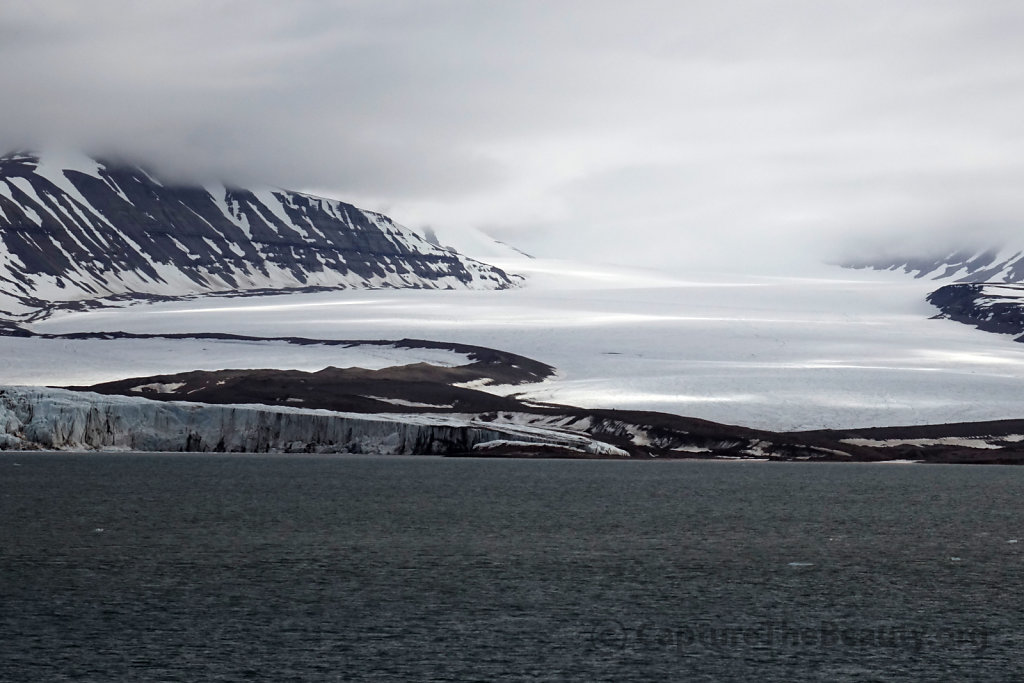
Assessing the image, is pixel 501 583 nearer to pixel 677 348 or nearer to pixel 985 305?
pixel 677 348

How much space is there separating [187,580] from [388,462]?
114ft

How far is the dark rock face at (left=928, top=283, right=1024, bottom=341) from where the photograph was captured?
4870 inches

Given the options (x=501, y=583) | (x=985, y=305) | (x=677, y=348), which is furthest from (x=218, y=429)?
(x=985, y=305)

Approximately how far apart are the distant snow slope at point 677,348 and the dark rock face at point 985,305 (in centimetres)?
293

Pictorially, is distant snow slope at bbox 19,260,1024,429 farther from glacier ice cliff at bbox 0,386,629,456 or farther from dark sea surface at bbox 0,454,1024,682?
dark sea surface at bbox 0,454,1024,682

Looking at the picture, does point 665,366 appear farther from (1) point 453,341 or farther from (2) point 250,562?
(2) point 250,562

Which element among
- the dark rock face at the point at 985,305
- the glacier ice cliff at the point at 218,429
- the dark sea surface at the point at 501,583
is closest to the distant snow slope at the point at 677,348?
the dark rock face at the point at 985,305

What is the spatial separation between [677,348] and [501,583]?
229ft

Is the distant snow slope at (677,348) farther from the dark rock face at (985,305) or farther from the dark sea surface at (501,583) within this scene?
the dark sea surface at (501,583)

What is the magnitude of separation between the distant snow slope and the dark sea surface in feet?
76.3

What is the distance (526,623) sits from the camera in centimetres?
1934

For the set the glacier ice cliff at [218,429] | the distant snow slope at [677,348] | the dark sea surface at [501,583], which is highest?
the distant snow slope at [677,348]

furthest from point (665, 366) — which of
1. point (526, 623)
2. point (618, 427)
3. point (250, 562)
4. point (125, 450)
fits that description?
point (526, 623)

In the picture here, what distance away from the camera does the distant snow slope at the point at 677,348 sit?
67.8 metres
